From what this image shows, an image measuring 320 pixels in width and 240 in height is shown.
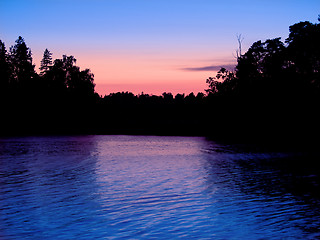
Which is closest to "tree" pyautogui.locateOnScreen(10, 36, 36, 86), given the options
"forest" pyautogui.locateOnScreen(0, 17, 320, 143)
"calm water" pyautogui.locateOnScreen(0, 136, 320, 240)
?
"forest" pyautogui.locateOnScreen(0, 17, 320, 143)

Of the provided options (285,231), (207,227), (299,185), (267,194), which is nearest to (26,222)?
(207,227)

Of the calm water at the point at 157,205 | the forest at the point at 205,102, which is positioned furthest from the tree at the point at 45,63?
the calm water at the point at 157,205

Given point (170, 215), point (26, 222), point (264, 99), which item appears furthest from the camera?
point (264, 99)

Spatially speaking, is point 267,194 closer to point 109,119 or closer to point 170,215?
point 170,215

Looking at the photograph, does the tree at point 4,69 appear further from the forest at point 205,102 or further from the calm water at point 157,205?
the calm water at point 157,205

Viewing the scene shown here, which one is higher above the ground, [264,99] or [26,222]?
[264,99]

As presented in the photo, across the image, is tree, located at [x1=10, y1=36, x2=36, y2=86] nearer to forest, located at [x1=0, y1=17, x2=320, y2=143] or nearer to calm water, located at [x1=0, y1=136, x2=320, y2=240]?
forest, located at [x1=0, y1=17, x2=320, y2=143]

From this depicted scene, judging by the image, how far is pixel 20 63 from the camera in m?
102

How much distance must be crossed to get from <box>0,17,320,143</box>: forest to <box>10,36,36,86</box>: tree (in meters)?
0.24

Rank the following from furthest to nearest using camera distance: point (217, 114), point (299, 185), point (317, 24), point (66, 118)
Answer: point (66, 118) → point (217, 114) → point (317, 24) → point (299, 185)

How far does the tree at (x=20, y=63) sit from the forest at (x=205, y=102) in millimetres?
240

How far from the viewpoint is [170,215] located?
1096 cm

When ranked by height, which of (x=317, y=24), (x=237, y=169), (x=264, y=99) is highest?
(x=317, y=24)

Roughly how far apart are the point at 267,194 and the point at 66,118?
97091 millimetres
